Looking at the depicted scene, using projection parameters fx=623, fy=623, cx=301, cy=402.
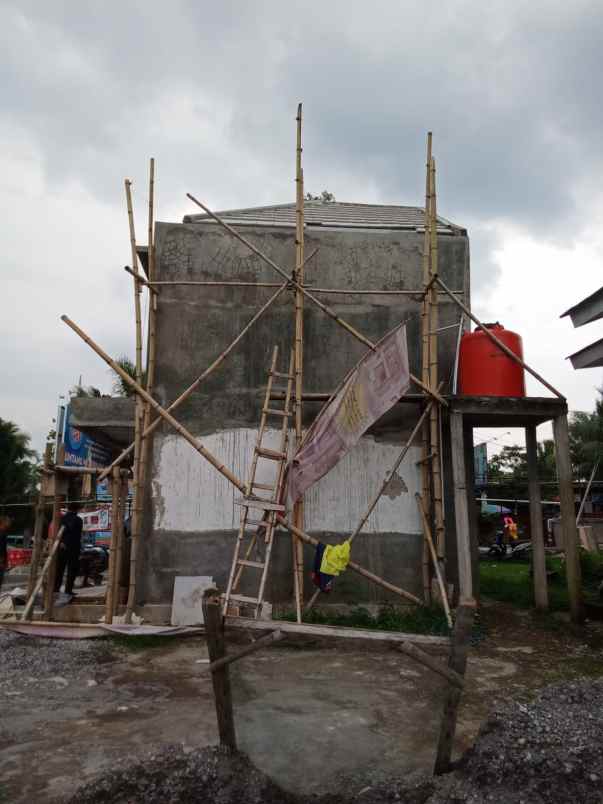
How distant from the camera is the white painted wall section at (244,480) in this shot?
8.91 m

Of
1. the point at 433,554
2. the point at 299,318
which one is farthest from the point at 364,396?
the point at 433,554

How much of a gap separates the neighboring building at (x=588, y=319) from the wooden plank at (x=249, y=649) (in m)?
5.08

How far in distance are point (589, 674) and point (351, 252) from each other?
6.65 metres

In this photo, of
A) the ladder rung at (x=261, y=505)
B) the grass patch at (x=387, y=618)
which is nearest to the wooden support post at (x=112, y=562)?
the ladder rung at (x=261, y=505)

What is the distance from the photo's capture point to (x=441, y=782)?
3.48 metres

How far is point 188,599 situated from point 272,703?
3.41 meters

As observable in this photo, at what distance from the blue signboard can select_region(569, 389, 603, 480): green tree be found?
1714 centimetres

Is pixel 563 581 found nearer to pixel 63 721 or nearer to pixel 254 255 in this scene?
pixel 254 255

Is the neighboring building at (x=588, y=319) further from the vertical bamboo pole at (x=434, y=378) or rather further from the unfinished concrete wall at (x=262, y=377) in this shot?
the unfinished concrete wall at (x=262, y=377)

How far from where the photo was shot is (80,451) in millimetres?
15281

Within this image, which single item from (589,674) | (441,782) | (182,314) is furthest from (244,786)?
(182,314)

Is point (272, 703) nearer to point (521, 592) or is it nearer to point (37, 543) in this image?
point (37, 543)

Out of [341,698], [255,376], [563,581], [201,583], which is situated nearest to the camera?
[341,698]

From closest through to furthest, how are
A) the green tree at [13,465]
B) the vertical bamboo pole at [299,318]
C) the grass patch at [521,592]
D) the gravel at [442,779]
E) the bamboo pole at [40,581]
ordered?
the gravel at [442,779] → the bamboo pole at [40,581] → the vertical bamboo pole at [299,318] → the grass patch at [521,592] → the green tree at [13,465]
